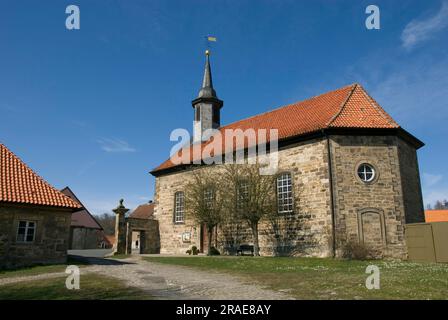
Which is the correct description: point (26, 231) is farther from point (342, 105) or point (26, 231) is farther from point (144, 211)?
point (144, 211)

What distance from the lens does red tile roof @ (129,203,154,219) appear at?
5109 cm

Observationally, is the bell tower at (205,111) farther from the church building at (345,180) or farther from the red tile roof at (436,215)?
the red tile roof at (436,215)

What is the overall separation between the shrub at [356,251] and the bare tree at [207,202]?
7.19 metres

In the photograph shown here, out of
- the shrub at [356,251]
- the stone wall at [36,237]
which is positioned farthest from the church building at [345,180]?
the stone wall at [36,237]

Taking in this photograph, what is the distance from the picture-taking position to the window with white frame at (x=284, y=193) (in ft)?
59.5

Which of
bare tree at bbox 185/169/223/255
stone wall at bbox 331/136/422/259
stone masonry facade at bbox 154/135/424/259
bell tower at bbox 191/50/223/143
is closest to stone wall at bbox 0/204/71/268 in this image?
bare tree at bbox 185/169/223/255

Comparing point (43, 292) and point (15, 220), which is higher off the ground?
point (15, 220)

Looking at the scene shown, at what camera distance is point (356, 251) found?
50.8ft

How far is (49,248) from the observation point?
14539 millimetres

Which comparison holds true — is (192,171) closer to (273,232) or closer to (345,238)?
(273,232)

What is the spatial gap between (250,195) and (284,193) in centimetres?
195

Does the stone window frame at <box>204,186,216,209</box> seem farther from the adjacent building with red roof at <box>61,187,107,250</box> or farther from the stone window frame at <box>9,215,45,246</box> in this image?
the adjacent building with red roof at <box>61,187,107,250</box>
